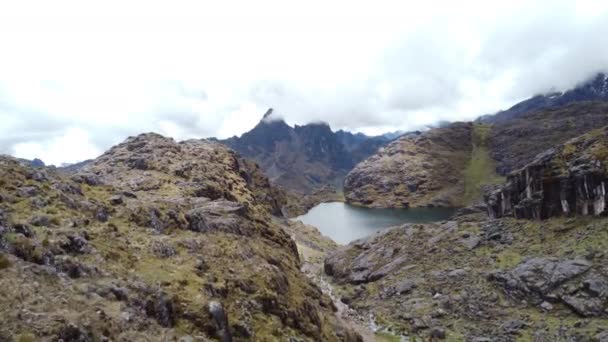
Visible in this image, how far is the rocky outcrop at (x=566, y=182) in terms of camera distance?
221 ft

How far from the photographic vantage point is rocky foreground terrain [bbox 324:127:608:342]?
5228 centimetres

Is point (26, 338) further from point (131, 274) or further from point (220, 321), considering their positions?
point (220, 321)

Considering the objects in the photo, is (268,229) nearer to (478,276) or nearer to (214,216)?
(214,216)

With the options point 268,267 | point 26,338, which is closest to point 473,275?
point 268,267

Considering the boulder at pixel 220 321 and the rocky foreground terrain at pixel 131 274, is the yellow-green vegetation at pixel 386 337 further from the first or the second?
the boulder at pixel 220 321

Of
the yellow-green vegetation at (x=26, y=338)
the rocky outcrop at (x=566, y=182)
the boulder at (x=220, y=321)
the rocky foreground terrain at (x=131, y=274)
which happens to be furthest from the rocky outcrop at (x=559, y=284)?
the yellow-green vegetation at (x=26, y=338)

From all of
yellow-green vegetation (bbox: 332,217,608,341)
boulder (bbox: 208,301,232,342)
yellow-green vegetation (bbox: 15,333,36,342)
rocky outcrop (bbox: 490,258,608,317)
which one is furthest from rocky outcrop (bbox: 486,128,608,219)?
yellow-green vegetation (bbox: 15,333,36,342)

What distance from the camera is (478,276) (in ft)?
212

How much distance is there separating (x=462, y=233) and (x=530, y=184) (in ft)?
52.2

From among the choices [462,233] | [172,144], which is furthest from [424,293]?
[172,144]

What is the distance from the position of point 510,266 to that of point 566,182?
19381 millimetres

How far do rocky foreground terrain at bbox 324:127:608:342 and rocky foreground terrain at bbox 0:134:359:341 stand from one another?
1690cm

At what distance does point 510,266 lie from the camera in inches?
2506

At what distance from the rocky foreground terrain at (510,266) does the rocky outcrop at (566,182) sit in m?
0.17
